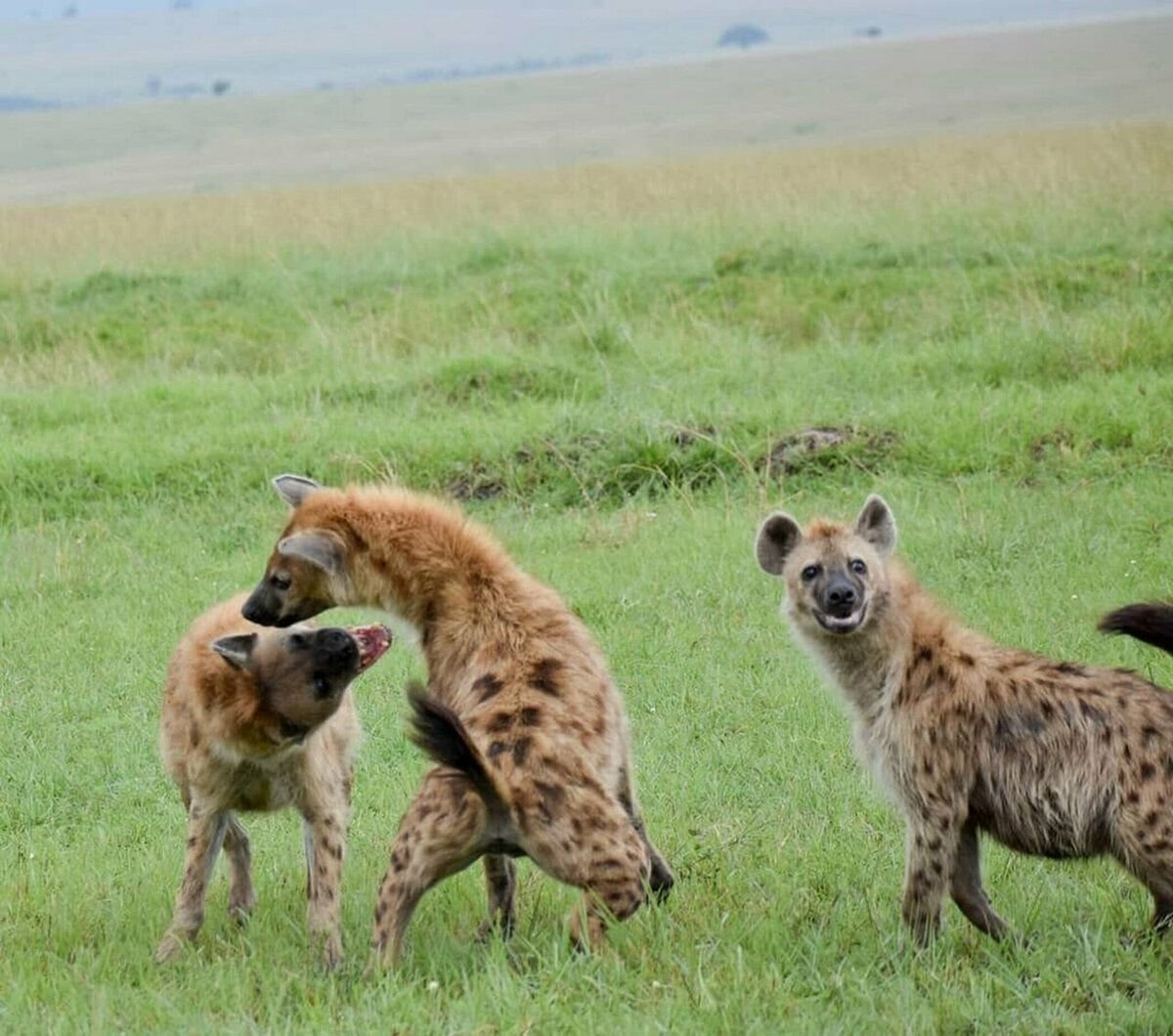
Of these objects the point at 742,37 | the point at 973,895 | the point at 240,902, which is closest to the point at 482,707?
the point at 240,902

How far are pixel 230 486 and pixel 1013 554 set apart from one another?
4.23 m

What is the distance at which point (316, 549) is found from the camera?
524 centimetres

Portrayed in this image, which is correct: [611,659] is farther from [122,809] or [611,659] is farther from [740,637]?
[122,809]

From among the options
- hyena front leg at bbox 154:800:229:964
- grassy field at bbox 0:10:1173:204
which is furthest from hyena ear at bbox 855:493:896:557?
grassy field at bbox 0:10:1173:204

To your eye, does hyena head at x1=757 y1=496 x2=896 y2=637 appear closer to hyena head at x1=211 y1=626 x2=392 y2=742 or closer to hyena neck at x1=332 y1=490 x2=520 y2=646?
hyena neck at x1=332 y1=490 x2=520 y2=646

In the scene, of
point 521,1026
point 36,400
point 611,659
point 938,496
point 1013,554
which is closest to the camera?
point 521,1026

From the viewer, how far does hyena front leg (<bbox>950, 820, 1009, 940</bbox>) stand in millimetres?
4855

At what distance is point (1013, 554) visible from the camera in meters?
8.41

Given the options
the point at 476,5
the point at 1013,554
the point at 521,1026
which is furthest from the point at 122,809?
the point at 476,5

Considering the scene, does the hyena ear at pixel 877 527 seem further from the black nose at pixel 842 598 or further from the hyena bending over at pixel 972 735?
the black nose at pixel 842 598

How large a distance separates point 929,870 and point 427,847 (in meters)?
1.21

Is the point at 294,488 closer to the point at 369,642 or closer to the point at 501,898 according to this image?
the point at 369,642

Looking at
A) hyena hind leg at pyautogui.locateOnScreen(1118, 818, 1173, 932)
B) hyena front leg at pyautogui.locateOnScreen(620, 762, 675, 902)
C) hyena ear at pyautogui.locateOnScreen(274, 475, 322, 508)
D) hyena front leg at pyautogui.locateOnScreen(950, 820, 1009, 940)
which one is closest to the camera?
hyena hind leg at pyautogui.locateOnScreen(1118, 818, 1173, 932)

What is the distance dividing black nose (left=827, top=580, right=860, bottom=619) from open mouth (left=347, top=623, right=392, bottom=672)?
1155 millimetres
